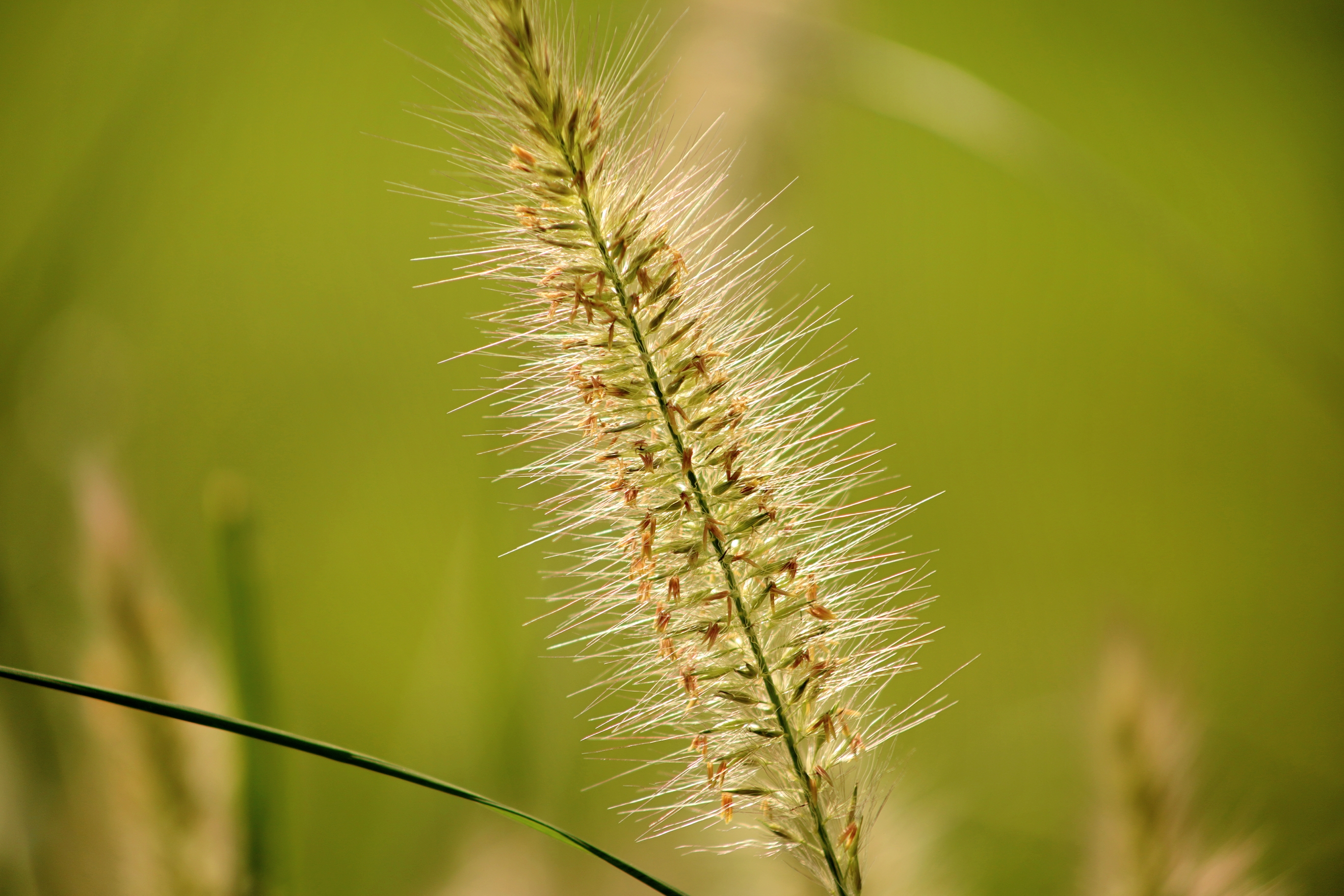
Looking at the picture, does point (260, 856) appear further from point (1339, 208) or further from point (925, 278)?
point (1339, 208)

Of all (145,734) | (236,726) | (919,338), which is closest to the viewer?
(236,726)

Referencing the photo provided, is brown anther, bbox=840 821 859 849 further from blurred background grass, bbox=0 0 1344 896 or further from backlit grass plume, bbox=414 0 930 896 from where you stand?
blurred background grass, bbox=0 0 1344 896

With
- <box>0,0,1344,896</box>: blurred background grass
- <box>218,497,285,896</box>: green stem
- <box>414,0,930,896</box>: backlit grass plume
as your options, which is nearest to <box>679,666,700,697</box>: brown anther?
<box>414,0,930,896</box>: backlit grass plume

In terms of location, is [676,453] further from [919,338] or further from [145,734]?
[919,338]

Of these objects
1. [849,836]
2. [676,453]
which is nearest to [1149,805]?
[849,836]

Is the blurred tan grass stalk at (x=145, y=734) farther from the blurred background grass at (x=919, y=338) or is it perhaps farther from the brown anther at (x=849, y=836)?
the blurred background grass at (x=919, y=338)

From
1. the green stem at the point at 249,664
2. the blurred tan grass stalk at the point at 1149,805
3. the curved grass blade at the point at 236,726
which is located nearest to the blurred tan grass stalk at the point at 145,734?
the green stem at the point at 249,664

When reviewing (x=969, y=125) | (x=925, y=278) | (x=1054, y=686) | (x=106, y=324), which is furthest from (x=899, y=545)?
(x=106, y=324)
